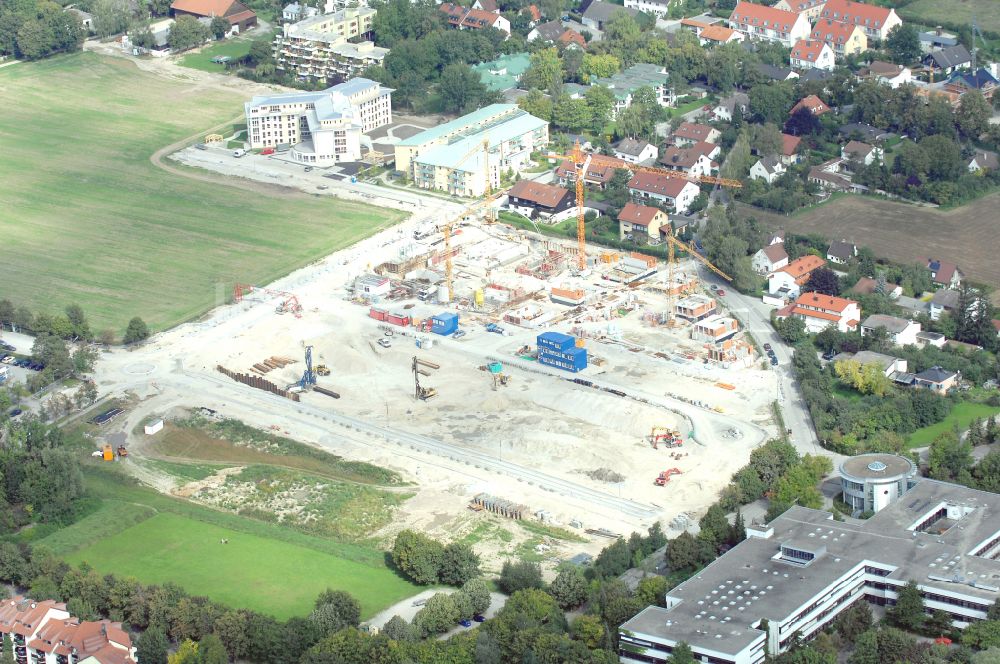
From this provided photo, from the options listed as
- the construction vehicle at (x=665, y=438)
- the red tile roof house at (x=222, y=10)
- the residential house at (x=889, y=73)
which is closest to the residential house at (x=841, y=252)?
the construction vehicle at (x=665, y=438)

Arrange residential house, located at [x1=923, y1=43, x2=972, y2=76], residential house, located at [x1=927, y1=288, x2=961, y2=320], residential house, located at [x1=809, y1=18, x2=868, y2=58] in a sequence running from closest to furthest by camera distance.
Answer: residential house, located at [x1=927, y1=288, x2=961, y2=320] < residential house, located at [x1=923, y1=43, x2=972, y2=76] < residential house, located at [x1=809, y1=18, x2=868, y2=58]

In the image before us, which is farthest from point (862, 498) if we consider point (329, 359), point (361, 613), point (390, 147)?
point (390, 147)

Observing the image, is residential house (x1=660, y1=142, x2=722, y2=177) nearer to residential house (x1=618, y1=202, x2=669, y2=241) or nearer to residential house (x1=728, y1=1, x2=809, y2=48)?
residential house (x1=618, y1=202, x2=669, y2=241)

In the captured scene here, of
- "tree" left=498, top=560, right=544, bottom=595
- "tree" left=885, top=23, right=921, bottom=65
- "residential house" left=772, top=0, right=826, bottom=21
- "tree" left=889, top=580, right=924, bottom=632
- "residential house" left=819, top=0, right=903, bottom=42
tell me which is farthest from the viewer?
"residential house" left=772, top=0, right=826, bottom=21

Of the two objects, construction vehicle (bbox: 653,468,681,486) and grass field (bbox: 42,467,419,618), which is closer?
grass field (bbox: 42,467,419,618)

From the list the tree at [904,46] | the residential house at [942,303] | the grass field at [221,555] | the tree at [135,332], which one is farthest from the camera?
the tree at [904,46]

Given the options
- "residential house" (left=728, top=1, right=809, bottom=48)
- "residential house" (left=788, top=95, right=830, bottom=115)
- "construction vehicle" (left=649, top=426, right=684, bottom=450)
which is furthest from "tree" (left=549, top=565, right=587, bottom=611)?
"residential house" (left=728, top=1, right=809, bottom=48)

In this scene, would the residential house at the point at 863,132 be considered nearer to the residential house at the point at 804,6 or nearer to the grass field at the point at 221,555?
the residential house at the point at 804,6
